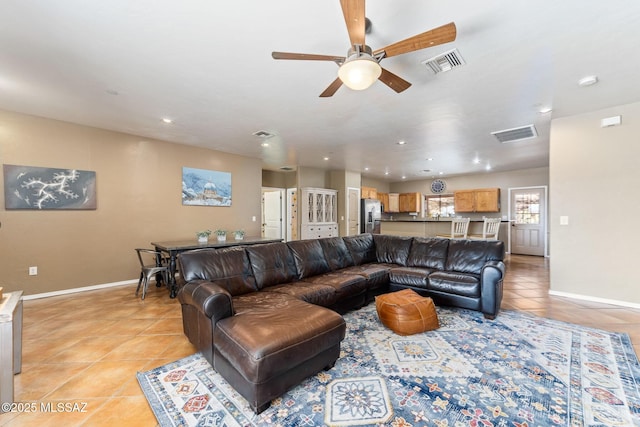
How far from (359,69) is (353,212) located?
23.1 feet

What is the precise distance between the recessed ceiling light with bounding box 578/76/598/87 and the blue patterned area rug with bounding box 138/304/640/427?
2587mm

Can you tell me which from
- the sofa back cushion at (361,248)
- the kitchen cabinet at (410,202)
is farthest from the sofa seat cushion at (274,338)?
the kitchen cabinet at (410,202)

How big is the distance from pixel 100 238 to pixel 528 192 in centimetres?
1071

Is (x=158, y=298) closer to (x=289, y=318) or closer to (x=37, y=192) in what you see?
(x=37, y=192)

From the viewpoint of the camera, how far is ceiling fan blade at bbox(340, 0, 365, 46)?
58.2 inches

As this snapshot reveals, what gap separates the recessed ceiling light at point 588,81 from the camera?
2694mm

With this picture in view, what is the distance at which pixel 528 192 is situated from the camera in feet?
26.2

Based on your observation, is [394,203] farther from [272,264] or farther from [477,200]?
[272,264]

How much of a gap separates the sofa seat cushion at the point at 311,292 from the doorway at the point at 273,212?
17.7 ft

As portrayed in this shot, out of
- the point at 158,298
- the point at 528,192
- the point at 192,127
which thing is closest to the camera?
the point at 158,298

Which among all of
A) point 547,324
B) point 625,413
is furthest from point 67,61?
point 547,324

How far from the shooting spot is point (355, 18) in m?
1.58

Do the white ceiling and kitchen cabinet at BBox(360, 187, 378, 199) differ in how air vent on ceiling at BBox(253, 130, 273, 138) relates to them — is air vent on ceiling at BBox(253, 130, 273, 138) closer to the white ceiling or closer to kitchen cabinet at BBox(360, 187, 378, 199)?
the white ceiling

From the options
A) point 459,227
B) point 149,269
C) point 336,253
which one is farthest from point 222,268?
point 459,227
